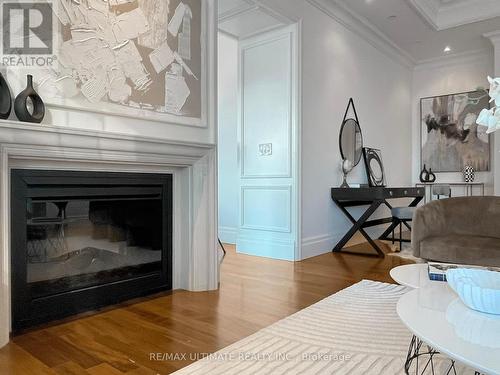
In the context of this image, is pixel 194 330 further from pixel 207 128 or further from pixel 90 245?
pixel 207 128

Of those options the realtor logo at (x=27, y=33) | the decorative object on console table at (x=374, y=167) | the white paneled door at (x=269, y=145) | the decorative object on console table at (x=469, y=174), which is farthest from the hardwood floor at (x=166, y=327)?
the decorative object on console table at (x=469, y=174)

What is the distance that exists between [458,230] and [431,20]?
3.30 meters

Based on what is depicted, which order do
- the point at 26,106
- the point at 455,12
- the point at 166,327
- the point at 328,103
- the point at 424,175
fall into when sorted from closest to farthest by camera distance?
the point at 26,106 < the point at 166,327 < the point at 328,103 < the point at 455,12 < the point at 424,175

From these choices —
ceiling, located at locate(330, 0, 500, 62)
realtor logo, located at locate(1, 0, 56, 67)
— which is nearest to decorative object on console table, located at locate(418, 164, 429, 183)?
ceiling, located at locate(330, 0, 500, 62)

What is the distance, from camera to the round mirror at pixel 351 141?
4684 millimetres

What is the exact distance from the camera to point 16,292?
78.0 inches

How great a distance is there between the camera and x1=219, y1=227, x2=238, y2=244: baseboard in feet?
16.4

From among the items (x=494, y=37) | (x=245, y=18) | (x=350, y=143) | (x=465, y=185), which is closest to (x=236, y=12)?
(x=245, y=18)

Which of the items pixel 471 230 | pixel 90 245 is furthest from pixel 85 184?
pixel 471 230

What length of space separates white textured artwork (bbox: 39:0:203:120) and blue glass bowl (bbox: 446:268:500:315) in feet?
6.60

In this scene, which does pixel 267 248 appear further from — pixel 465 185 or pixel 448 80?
pixel 448 80

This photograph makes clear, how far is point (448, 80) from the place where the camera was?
6438 mm

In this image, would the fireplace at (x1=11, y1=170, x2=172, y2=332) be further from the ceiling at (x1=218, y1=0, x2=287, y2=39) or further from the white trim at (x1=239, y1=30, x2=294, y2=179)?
the ceiling at (x1=218, y1=0, x2=287, y2=39)

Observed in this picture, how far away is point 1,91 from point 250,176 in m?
2.77
